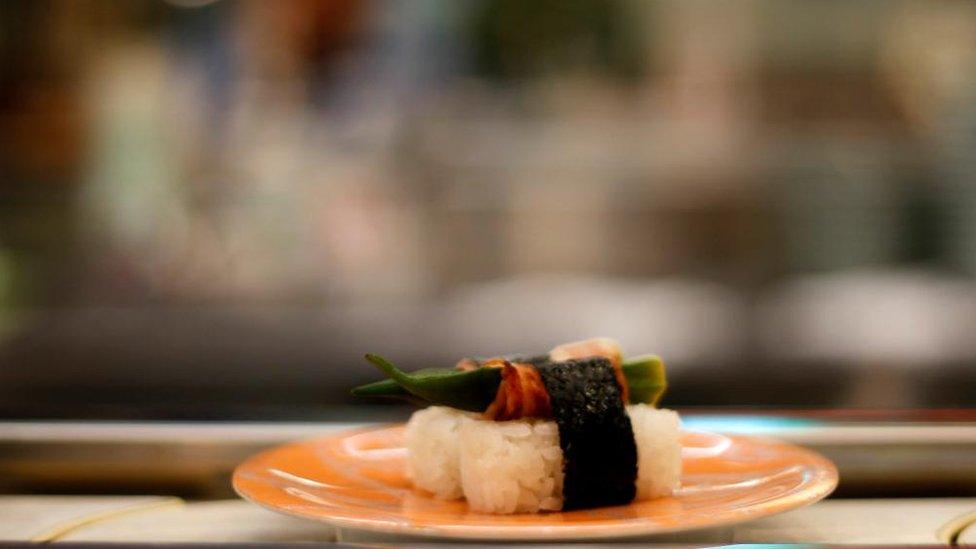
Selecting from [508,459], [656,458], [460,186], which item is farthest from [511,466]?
[460,186]

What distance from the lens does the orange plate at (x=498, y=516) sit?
647 mm

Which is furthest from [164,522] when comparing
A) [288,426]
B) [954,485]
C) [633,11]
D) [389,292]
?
[633,11]

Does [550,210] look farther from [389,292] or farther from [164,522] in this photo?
[164,522]

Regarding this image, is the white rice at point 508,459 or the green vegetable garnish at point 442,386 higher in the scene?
the green vegetable garnish at point 442,386

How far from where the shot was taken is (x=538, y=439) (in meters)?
0.78

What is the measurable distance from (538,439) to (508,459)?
0.15 feet

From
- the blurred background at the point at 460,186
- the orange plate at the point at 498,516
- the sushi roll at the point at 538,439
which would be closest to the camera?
the orange plate at the point at 498,516

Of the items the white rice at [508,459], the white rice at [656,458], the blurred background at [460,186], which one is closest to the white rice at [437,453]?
the white rice at [508,459]

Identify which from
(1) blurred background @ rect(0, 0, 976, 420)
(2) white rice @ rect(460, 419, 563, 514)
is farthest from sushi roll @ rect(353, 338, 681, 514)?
(1) blurred background @ rect(0, 0, 976, 420)

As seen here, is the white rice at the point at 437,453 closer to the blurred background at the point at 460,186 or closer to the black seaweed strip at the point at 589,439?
the black seaweed strip at the point at 589,439

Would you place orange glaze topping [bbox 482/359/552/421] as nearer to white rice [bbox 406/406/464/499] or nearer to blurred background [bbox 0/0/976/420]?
white rice [bbox 406/406/464/499]

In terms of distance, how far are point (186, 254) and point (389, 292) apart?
0.57m

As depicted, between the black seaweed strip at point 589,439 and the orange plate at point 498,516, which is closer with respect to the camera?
the orange plate at point 498,516

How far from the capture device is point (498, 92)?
2957 millimetres
